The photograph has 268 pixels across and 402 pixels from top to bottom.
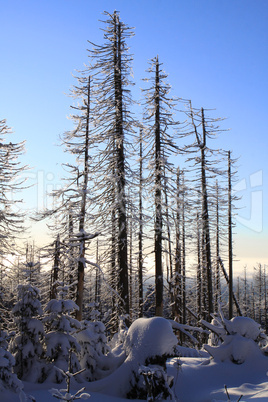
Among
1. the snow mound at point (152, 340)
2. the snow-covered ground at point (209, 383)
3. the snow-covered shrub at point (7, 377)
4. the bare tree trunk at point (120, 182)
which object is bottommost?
the snow-covered ground at point (209, 383)

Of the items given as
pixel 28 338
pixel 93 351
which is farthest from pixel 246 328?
pixel 28 338

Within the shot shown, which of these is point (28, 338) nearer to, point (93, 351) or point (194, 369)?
point (93, 351)

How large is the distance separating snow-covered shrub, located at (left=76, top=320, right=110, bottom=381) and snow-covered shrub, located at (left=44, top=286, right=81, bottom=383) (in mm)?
306

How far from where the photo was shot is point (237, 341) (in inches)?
293

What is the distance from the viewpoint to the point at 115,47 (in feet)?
49.5

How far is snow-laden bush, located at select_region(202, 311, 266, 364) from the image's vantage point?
23.9ft

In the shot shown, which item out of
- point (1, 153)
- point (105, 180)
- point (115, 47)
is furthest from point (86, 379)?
point (115, 47)

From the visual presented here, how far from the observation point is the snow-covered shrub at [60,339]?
7375mm

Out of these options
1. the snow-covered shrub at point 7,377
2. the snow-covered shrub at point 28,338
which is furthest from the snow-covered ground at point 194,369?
the snow-covered shrub at point 28,338

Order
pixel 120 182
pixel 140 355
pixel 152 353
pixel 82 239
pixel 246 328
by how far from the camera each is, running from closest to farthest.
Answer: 1. pixel 152 353
2. pixel 140 355
3. pixel 246 328
4. pixel 82 239
5. pixel 120 182

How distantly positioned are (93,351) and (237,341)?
3.58m

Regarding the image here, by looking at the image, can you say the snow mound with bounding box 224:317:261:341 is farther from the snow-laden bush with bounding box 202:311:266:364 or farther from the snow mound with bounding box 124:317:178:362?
the snow mound with bounding box 124:317:178:362

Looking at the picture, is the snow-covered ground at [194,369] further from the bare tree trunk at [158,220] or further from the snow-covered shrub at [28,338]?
the bare tree trunk at [158,220]

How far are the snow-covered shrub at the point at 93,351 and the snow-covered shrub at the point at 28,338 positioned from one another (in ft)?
3.36
